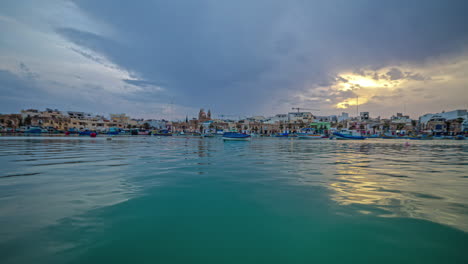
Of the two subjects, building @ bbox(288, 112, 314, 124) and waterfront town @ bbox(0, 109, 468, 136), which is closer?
waterfront town @ bbox(0, 109, 468, 136)

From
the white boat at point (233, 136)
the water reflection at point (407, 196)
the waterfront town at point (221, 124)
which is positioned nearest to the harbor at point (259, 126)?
the waterfront town at point (221, 124)

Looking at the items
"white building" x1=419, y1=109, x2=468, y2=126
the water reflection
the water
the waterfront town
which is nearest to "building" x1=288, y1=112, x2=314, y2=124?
the waterfront town

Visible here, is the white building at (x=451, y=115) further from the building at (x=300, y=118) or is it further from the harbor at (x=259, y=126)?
the building at (x=300, y=118)

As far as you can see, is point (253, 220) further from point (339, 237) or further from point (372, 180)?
point (372, 180)

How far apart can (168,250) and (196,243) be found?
1.26 ft

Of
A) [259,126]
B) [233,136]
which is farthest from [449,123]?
[233,136]

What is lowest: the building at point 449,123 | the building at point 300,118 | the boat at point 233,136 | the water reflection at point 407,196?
the water reflection at point 407,196

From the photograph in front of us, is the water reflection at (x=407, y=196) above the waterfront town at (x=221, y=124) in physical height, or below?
below

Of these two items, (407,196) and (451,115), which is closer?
(407,196)

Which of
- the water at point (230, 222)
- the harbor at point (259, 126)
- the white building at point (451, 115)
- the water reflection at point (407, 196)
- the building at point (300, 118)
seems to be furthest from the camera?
the building at point (300, 118)

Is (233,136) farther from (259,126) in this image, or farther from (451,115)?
(451,115)

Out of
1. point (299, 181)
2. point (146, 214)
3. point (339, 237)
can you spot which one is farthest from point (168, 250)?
point (299, 181)

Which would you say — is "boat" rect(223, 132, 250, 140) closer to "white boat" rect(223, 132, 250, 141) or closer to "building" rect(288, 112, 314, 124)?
"white boat" rect(223, 132, 250, 141)

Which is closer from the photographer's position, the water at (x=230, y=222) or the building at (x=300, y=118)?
the water at (x=230, y=222)
